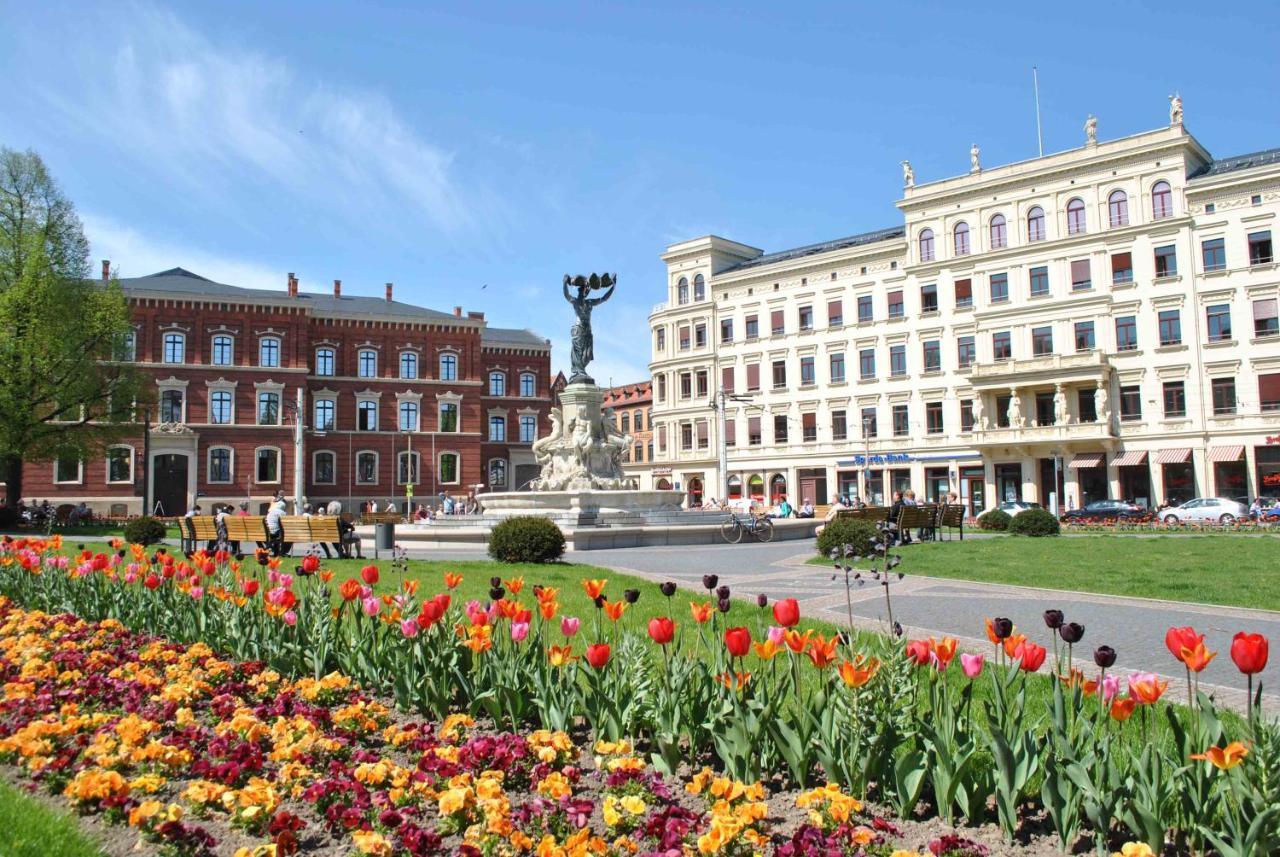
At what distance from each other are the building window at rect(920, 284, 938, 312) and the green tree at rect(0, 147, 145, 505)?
139 feet

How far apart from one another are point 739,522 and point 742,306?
39.7 m

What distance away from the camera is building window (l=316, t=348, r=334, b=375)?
60781mm

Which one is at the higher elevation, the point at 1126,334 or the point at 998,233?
the point at 998,233

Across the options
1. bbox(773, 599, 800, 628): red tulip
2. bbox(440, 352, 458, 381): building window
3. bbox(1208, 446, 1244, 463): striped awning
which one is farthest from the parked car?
bbox(440, 352, 458, 381): building window

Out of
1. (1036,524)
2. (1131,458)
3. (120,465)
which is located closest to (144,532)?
(1036,524)

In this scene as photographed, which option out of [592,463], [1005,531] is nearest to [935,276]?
[1005,531]

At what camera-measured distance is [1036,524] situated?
88.0 ft

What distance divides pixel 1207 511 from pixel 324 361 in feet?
167

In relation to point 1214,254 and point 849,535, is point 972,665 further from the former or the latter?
point 1214,254

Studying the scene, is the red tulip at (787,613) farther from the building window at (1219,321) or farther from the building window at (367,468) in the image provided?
the building window at (367,468)

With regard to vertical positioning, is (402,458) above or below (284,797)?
above

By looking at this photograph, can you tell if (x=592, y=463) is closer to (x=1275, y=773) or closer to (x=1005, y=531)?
(x=1005, y=531)

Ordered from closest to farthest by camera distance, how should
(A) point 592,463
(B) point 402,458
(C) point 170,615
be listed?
(C) point 170,615
(A) point 592,463
(B) point 402,458

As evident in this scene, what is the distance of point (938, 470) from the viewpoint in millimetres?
53375
